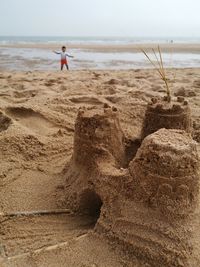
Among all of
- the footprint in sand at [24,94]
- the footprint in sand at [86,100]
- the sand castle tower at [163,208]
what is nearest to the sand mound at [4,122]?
the footprint in sand at [86,100]

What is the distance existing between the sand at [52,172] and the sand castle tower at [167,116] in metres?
0.25

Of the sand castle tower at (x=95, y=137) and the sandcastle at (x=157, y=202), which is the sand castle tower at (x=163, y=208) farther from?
the sand castle tower at (x=95, y=137)

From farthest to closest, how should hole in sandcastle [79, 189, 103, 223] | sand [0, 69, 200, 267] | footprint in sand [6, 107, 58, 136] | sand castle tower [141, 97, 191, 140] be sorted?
1. footprint in sand [6, 107, 58, 136]
2. sand castle tower [141, 97, 191, 140]
3. hole in sandcastle [79, 189, 103, 223]
4. sand [0, 69, 200, 267]

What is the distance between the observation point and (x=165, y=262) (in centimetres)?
173

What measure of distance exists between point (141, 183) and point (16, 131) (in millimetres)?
1873

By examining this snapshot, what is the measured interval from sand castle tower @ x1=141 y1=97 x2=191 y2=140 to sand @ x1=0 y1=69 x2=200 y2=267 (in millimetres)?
249

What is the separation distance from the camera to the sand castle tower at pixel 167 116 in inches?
100

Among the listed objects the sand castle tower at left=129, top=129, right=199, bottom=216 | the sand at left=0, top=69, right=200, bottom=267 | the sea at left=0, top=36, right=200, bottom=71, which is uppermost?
the sand castle tower at left=129, top=129, right=199, bottom=216

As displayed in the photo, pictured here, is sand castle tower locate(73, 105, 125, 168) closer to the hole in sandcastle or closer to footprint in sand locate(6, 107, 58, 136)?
the hole in sandcastle

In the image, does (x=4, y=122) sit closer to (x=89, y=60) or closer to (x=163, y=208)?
(x=163, y=208)

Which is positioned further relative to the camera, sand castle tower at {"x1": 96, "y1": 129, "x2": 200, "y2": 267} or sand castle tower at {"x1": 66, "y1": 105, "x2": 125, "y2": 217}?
sand castle tower at {"x1": 66, "y1": 105, "x2": 125, "y2": 217}

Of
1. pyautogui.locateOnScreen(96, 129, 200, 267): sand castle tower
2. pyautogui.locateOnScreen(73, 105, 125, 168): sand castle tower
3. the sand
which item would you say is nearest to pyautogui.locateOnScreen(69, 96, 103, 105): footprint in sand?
the sand

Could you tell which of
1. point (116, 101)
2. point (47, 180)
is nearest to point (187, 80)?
point (116, 101)

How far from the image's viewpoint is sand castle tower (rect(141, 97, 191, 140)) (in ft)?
8.36
